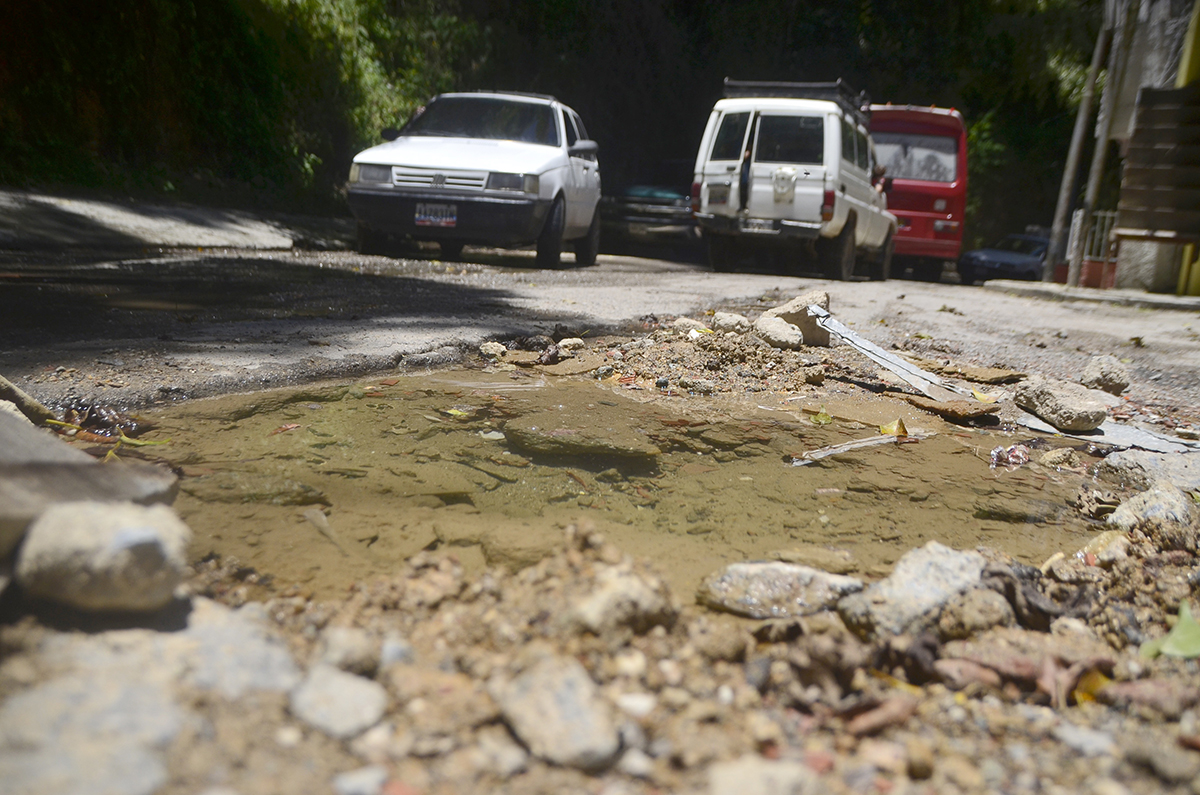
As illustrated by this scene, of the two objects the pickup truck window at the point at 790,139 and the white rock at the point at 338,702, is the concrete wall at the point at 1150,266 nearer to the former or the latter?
the pickup truck window at the point at 790,139

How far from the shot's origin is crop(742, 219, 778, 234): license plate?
9.48 m

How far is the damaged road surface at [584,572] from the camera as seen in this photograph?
1262mm

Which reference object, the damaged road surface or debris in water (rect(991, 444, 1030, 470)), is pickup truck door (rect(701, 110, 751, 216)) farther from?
debris in water (rect(991, 444, 1030, 470))

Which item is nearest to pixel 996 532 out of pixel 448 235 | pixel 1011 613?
pixel 1011 613

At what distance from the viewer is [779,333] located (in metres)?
4.37

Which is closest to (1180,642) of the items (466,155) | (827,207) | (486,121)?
(466,155)

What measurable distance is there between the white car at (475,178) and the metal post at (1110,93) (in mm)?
7178

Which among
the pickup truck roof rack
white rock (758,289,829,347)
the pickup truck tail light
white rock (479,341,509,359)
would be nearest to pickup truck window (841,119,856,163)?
the pickup truck roof rack

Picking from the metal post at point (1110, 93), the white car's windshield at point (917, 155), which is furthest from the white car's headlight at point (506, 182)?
the metal post at point (1110, 93)

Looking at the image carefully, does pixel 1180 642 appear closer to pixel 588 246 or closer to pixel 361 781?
pixel 361 781

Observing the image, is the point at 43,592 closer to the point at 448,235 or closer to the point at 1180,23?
the point at 448,235

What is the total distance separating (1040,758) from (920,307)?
640cm

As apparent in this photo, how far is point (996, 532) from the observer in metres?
2.39

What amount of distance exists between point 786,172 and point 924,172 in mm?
5193
